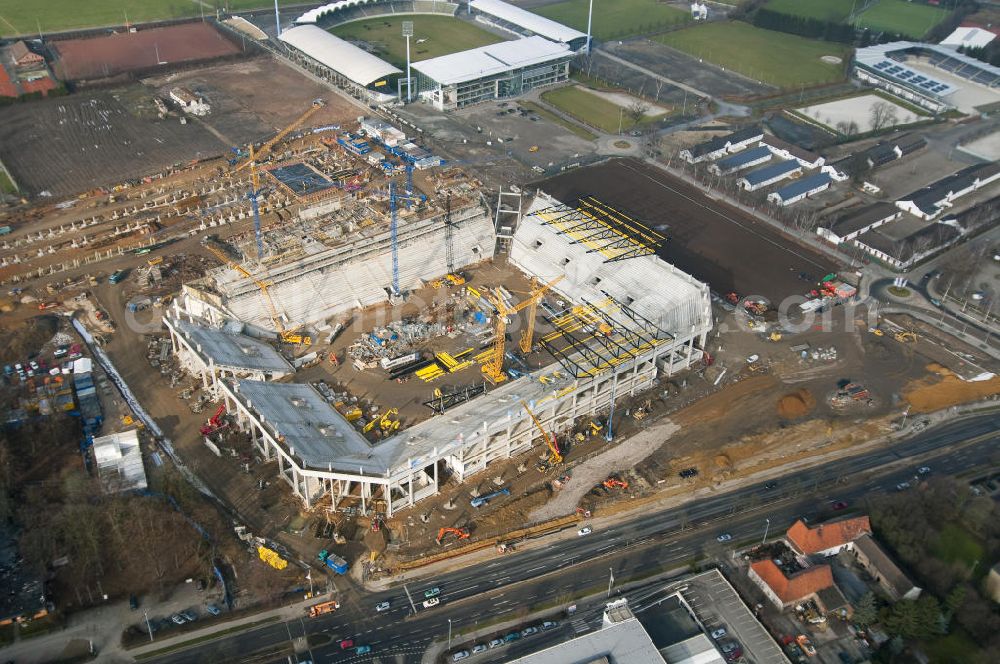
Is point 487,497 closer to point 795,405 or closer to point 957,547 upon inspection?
point 795,405

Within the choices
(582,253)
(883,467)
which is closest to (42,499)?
(582,253)

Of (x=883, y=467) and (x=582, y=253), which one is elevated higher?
(x=582, y=253)

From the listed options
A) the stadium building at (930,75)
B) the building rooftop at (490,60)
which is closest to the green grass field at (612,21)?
the building rooftop at (490,60)

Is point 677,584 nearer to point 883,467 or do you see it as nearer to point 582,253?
point 883,467

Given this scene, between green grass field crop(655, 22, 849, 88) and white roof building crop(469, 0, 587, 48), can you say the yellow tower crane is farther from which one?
green grass field crop(655, 22, 849, 88)

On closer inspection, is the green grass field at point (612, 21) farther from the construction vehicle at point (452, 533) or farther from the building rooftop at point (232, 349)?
the construction vehicle at point (452, 533)

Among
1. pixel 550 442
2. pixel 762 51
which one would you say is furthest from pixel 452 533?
pixel 762 51
